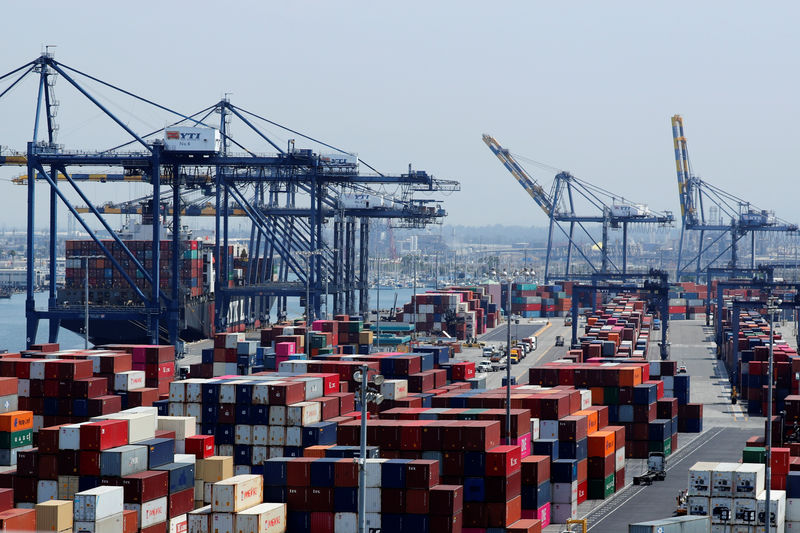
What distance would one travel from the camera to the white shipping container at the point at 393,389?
59.6 meters

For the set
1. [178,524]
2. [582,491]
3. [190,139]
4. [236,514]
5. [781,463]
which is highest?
[190,139]

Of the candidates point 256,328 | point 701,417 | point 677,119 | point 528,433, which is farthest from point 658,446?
point 677,119

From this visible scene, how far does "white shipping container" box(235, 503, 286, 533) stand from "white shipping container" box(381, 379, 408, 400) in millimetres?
21810

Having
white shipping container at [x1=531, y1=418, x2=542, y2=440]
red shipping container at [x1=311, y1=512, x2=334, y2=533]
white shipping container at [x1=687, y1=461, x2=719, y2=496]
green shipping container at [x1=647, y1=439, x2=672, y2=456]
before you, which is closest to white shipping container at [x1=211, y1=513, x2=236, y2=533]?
red shipping container at [x1=311, y1=512, x2=334, y2=533]

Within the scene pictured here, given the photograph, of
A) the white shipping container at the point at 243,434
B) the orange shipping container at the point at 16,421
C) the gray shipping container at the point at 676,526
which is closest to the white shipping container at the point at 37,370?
the orange shipping container at the point at 16,421

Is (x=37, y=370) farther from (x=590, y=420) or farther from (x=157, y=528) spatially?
(x=590, y=420)

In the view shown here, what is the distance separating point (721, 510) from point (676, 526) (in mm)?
4078

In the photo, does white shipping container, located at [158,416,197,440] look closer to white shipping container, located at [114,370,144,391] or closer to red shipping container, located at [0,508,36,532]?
red shipping container, located at [0,508,36,532]

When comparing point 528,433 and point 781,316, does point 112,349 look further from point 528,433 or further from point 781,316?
point 781,316

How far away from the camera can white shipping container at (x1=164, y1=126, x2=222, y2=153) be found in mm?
89000

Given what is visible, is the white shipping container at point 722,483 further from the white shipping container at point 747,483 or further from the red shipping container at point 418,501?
the red shipping container at point 418,501

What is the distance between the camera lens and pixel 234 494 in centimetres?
3691

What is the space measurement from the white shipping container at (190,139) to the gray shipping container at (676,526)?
56228 mm

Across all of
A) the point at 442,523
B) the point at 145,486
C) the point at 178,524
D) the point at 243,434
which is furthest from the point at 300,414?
the point at 442,523
